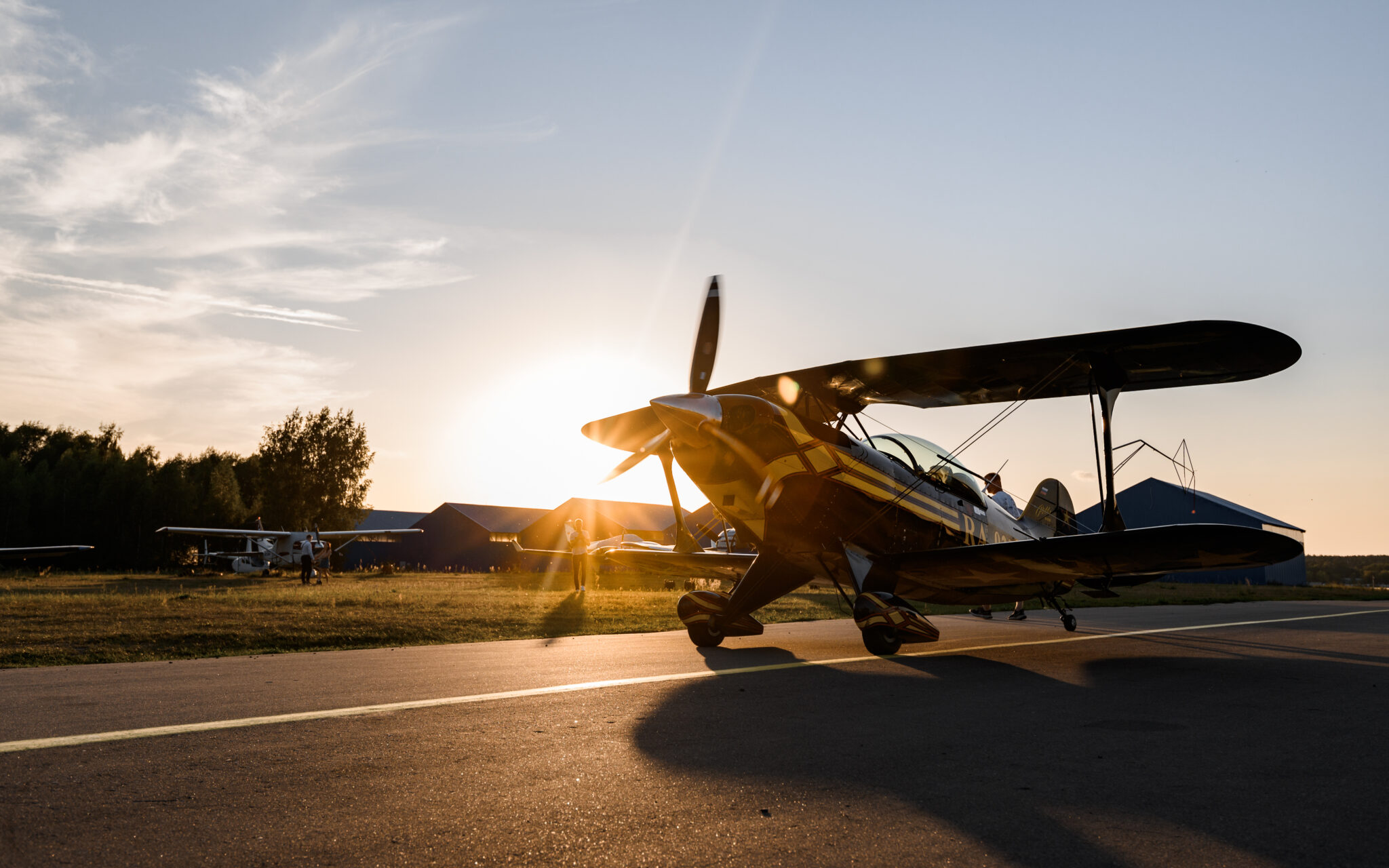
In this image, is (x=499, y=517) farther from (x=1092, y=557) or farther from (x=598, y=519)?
Answer: (x=1092, y=557)

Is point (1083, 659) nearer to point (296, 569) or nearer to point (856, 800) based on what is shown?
point (856, 800)

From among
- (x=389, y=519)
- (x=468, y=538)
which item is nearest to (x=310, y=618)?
(x=468, y=538)

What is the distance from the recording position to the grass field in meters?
11.0

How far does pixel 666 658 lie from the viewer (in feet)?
Answer: 30.6

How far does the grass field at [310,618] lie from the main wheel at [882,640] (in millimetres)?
1667

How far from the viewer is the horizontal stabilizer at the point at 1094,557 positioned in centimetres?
809

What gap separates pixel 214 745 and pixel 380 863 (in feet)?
7.39

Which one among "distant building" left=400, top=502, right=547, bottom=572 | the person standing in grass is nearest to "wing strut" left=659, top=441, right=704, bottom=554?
the person standing in grass

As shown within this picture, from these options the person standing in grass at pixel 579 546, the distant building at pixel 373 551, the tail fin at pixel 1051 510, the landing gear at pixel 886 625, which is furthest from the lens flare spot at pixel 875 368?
the distant building at pixel 373 551

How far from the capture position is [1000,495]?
532 inches

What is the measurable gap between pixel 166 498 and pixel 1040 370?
72369 mm

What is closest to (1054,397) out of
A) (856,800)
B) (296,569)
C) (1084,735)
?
(1084,735)

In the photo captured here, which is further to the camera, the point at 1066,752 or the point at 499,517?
the point at 499,517

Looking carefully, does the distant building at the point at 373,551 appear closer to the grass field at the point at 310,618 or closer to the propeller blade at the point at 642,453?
the grass field at the point at 310,618
